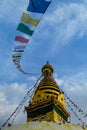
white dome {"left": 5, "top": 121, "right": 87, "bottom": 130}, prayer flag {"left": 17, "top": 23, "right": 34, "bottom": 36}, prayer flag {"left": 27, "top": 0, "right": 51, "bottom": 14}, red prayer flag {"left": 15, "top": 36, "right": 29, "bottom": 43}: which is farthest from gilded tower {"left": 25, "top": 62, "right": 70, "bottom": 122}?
prayer flag {"left": 27, "top": 0, "right": 51, "bottom": 14}

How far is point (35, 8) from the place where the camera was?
12.9m

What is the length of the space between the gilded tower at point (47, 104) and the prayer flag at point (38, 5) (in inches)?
853

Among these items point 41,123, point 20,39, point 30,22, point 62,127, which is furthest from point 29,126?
point 30,22

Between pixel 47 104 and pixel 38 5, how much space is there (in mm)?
23423

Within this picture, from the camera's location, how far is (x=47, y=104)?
35031 mm

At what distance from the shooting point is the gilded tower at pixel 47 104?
3466 centimetres

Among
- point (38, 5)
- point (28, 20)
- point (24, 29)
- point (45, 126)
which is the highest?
point (24, 29)

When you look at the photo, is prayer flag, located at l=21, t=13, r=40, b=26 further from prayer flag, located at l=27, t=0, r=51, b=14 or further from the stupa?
the stupa

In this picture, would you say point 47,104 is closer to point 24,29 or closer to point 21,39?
point 21,39

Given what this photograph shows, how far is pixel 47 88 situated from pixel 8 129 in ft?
60.7

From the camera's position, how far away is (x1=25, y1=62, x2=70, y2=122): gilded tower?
1364 inches

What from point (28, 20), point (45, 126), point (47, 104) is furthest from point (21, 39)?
point (47, 104)

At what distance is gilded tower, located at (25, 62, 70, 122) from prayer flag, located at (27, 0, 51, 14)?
2166 centimetres

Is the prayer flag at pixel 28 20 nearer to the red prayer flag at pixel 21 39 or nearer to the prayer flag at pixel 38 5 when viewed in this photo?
the prayer flag at pixel 38 5
